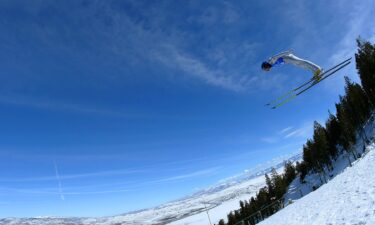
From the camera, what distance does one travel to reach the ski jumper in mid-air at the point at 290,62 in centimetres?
1680

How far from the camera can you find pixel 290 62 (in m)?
17.2

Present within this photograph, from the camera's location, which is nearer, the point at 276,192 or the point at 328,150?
the point at 328,150

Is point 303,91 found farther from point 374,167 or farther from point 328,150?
point 328,150

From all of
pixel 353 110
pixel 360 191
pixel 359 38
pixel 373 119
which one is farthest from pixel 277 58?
pixel 359 38

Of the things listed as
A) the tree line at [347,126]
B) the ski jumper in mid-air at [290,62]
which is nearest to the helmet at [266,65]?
the ski jumper in mid-air at [290,62]

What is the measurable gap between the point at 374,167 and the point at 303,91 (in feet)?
23.3

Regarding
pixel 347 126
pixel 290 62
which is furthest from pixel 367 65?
pixel 290 62

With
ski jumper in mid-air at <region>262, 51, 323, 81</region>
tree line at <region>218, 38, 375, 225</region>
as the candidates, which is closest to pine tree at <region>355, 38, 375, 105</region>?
tree line at <region>218, 38, 375, 225</region>

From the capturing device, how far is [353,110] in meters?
80.4

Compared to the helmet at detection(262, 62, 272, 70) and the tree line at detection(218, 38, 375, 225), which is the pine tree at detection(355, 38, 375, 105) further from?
the helmet at detection(262, 62, 272, 70)

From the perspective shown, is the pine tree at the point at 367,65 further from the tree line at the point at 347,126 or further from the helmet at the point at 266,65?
the helmet at the point at 266,65

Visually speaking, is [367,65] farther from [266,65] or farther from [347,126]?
[266,65]

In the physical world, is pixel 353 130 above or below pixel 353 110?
below

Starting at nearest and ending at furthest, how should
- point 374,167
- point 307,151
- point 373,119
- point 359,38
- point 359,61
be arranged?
point 374,167 < point 373,119 < point 359,61 < point 359,38 < point 307,151
